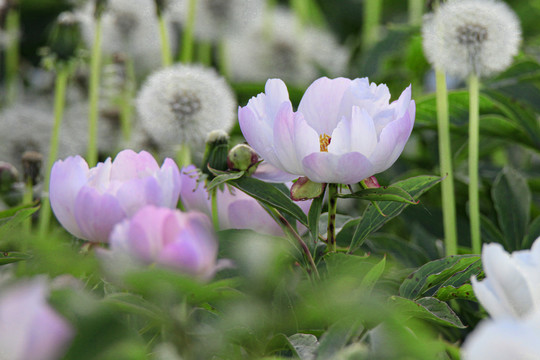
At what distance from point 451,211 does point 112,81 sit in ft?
1.46

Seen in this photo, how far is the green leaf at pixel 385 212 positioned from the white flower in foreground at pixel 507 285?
3.2 inches

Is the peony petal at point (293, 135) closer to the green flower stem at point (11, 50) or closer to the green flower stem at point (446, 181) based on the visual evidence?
the green flower stem at point (446, 181)

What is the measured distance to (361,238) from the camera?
0.27 metres

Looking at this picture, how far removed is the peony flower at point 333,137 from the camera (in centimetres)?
23

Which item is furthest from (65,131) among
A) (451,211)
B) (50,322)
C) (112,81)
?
(50,322)

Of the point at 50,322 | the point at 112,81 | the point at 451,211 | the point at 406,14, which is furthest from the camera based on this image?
the point at 406,14

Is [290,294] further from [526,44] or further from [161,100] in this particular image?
[526,44]

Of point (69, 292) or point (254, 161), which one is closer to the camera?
point (69, 292)

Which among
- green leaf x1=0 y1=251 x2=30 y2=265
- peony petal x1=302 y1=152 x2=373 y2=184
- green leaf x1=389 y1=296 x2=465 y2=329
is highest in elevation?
peony petal x1=302 y1=152 x2=373 y2=184

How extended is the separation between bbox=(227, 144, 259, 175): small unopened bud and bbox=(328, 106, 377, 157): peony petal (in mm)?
37

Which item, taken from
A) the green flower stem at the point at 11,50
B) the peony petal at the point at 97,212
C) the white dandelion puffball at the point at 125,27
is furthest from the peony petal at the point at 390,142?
the green flower stem at the point at 11,50

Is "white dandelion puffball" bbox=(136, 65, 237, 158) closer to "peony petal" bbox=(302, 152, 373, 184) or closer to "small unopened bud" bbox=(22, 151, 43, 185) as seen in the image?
"small unopened bud" bbox=(22, 151, 43, 185)

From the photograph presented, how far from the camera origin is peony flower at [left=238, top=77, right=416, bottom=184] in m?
0.23

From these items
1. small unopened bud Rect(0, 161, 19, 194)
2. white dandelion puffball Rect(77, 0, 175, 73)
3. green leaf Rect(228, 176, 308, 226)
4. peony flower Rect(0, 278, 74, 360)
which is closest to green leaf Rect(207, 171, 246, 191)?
green leaf Rect(228, 176, 308, 226)
